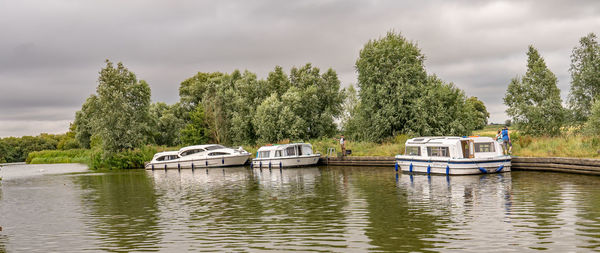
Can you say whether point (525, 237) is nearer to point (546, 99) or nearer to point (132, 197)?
point (132, 197)

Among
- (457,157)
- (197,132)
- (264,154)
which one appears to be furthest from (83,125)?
(457,157)

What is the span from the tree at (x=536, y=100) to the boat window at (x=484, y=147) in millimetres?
18639

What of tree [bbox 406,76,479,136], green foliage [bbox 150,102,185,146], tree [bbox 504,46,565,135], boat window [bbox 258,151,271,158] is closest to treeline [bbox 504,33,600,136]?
tree [bbox 504,46,565,135]

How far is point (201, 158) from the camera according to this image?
5391 centimetres

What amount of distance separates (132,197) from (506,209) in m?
18.9

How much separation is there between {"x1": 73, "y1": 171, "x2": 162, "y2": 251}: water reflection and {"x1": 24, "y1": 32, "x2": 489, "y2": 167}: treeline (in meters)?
31.1

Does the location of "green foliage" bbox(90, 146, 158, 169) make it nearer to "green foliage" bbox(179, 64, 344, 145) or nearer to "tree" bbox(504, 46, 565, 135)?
"green foliage" bbox(179, 64, 344, 145)

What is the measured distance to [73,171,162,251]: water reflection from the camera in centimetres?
1340

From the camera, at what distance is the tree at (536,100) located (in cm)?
4612

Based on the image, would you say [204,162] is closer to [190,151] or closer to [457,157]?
[190,151]

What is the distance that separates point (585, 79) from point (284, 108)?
121 feet

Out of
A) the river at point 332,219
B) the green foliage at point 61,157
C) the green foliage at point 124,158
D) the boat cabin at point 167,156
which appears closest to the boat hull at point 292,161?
the boat cabin at point 167,156

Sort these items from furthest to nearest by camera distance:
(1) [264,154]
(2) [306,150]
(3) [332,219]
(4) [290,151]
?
1. (1) [264,154]
2. (2) [306,150]
3. (4) [290,151]
4. (3) [332,219]

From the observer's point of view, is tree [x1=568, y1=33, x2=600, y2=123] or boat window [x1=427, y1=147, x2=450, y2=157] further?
tree [x1=568, y1=33, x2=600, y2=123]
